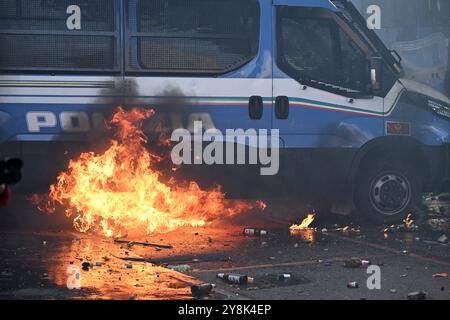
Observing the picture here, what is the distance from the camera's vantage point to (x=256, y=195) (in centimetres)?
1073

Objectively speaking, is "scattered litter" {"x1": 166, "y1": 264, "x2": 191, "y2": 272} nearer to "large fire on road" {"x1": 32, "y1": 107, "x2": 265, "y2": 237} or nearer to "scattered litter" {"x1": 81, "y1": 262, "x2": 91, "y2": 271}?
"scattered litter" {"x1": 81, "y1": 262, "x2": 91, "y2": 271}

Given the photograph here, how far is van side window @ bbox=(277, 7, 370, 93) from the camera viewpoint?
10570 millimetres

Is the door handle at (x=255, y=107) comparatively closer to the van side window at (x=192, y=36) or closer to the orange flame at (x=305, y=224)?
the van side window at (x=192, y=36)

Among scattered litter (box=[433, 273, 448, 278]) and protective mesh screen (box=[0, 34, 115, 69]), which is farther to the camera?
protective mesh screen (box=[0, 34, 115, 69])

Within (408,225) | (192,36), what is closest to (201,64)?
(192,36)

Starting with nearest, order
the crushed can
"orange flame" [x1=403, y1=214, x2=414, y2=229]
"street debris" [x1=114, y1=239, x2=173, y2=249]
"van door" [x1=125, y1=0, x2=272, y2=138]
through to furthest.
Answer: the crushed can, "street debris" [x1=114, y1=239, x2=173, y2=249], "van door" [x1=125, y1=0, x2=272, y2=138], "orange flame" [x1=403, y1=214, x2=414, y2=229]

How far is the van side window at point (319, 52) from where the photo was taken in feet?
34.7

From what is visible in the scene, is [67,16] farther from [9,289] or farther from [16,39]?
[9,289]

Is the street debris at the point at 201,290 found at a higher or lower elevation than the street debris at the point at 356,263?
higher

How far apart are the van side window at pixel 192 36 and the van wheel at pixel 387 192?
91.8 inches

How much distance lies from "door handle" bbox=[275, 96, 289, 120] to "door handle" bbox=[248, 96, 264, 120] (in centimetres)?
21

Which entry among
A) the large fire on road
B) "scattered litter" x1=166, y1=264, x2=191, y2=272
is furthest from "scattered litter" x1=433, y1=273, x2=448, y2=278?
the large fire on road

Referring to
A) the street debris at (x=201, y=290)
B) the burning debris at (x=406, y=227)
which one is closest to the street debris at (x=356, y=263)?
the street debris at (x=201, y=290)

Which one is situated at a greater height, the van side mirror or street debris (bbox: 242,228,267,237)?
the van side mirror
